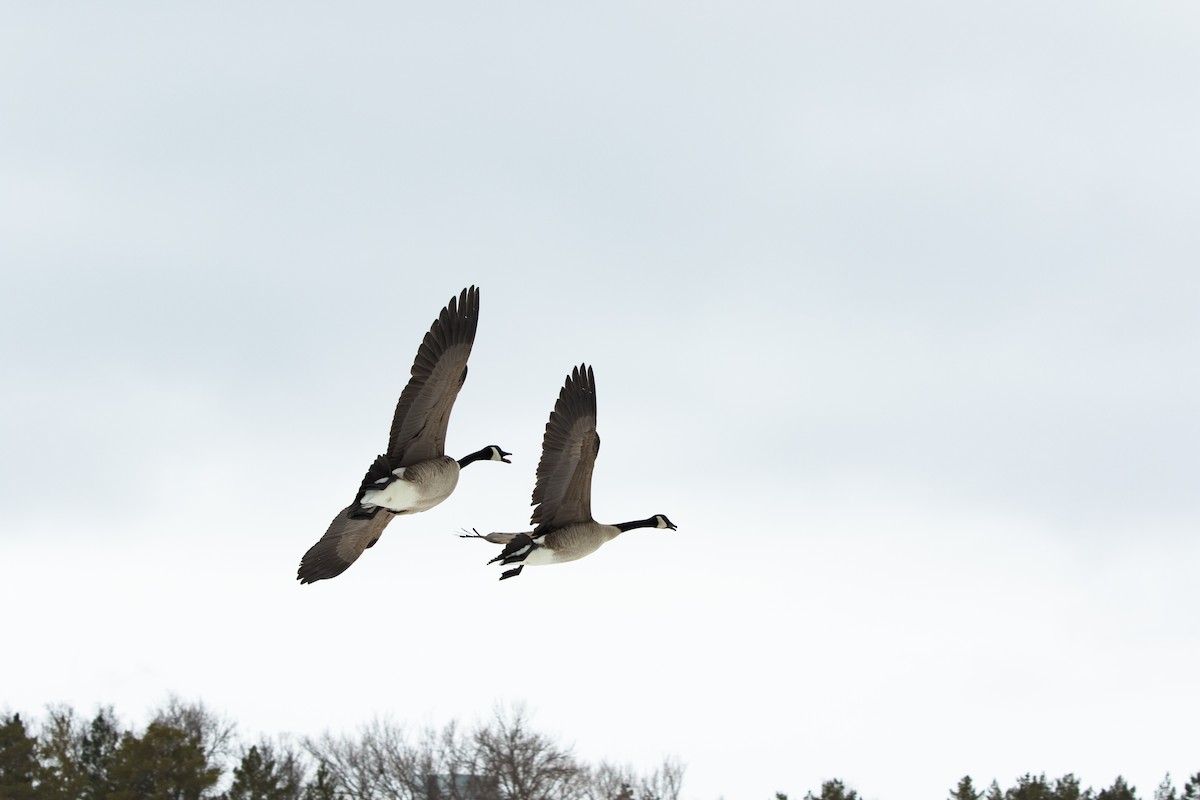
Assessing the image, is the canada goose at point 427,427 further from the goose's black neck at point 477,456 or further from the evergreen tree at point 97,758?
the evergreen tree at point 97,758

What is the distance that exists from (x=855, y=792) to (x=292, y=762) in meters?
34.6

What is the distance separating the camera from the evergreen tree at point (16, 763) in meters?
63.1

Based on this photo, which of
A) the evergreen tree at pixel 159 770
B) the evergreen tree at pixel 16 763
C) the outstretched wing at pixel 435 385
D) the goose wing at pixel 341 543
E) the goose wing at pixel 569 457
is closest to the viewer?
the outstretched wing at pixel 435 385

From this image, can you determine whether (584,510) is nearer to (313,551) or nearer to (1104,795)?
(313,551)

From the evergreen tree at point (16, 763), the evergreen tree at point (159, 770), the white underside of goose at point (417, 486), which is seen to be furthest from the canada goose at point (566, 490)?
the evergreen tree at point (16, 763)

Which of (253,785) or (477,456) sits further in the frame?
(253,785)

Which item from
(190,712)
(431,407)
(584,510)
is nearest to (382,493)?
(431,407)

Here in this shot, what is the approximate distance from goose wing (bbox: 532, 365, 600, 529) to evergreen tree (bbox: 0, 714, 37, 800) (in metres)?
48.3

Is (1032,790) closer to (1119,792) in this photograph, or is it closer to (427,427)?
(1119,792)

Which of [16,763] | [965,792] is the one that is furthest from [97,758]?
[965,792]

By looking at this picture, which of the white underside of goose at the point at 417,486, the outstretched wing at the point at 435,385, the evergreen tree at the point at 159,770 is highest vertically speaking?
the evergreen tree at the point at 159,770

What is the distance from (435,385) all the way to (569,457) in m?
2.28

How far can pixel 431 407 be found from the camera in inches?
861

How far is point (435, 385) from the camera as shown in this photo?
2173cm
